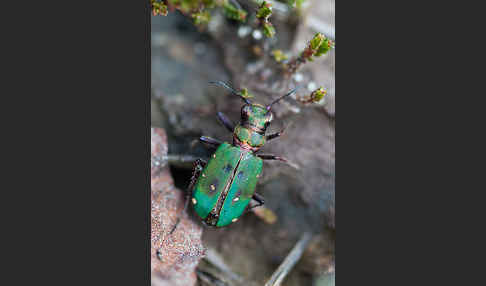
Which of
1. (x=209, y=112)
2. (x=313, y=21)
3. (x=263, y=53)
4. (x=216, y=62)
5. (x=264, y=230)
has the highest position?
(x=313, y=21)

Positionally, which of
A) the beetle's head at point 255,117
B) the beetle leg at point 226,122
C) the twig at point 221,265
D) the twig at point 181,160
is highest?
the beetle's head at point 255,117

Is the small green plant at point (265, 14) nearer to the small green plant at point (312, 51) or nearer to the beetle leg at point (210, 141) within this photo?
the small green plant at point (312, 51)

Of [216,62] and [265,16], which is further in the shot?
[216,62]

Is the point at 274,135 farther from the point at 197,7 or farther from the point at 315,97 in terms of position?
the point at 197,7

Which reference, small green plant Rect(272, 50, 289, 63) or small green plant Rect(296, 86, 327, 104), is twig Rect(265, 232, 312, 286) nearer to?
small green plant Rect(296, 86, 327, 104)

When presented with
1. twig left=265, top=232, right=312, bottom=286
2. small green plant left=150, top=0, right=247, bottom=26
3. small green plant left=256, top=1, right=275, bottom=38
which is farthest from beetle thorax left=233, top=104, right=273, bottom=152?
twig left=265, top=232, right=312, bottom=286

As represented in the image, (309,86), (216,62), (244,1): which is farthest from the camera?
(216,62)

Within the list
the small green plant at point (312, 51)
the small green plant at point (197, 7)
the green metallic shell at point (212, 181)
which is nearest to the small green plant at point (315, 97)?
the small green plant at point (312, 51)

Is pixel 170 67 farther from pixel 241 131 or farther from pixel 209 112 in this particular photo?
pixel 241 131

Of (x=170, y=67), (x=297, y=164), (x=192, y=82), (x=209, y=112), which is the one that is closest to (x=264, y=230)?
(x=297, y=164)
